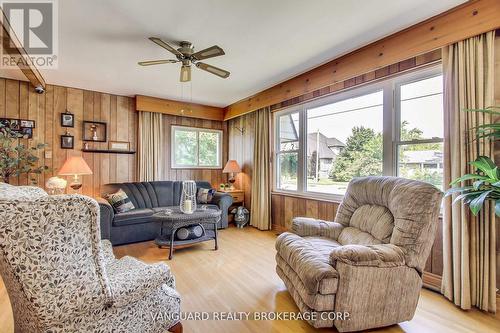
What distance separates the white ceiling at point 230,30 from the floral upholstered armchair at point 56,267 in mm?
1858

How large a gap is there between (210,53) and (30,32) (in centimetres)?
183

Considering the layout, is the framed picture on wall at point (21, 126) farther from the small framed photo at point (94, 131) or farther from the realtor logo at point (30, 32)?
the realtor logo at point (30, 32)

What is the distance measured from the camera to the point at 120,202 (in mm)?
3752

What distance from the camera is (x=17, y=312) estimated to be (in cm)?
111

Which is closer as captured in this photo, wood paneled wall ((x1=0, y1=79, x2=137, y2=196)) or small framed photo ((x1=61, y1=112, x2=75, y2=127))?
wood paneled wall ((x1=0, y1=79, x2=137, y2=196))

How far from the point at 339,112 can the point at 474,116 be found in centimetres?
159

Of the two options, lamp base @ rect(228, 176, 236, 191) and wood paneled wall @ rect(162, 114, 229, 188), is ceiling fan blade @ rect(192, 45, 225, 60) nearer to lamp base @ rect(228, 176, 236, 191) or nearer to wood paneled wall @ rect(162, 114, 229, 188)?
wood paneled wall @ rect(162, 114, 229, 188)

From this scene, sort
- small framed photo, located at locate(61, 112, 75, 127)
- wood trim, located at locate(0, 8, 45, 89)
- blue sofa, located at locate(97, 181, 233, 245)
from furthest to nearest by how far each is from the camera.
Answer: small framed photo, located at locate(61, 112, 75, 127) < blue sofa, located at locate(97, 181, 233, 245) < wood trim, located at locate(0, 8, 45, 89)

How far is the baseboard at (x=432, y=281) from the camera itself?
7.59 ft

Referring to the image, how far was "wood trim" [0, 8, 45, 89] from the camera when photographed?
227 cm

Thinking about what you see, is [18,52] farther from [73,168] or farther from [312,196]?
[312,196]

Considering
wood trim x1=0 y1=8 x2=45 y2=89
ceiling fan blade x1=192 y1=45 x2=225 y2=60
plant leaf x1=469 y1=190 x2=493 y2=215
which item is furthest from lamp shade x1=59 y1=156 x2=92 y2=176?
plant leaf x1=469 y1=190 x2=493 y2=215

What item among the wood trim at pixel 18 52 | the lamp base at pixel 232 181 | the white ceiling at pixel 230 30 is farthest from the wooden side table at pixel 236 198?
the wood trim at pixel 18 52

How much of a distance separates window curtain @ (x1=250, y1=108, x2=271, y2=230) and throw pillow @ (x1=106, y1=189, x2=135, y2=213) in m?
2.20
